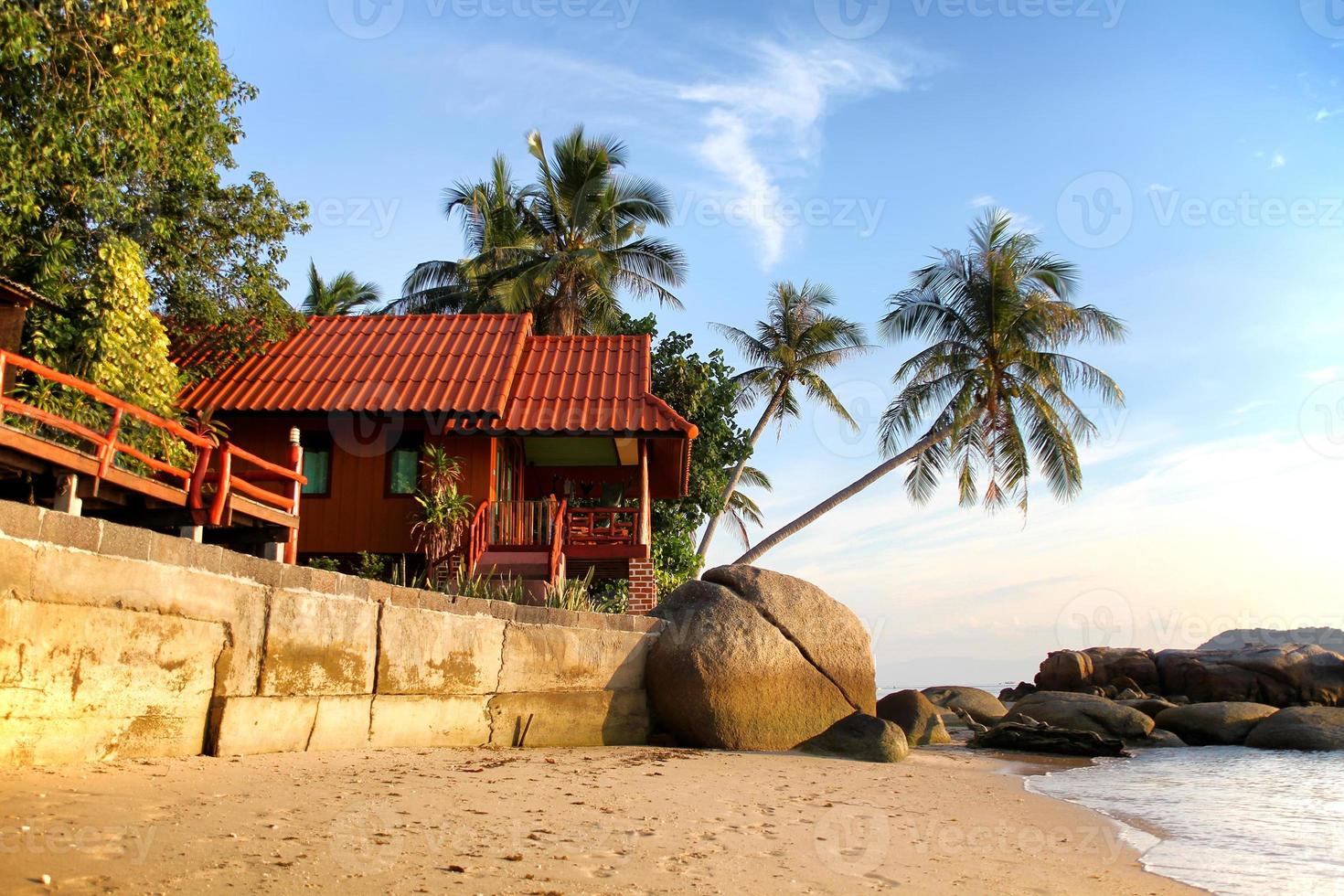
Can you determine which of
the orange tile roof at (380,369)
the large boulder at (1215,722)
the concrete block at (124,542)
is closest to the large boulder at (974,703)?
the large boulder at (1215,722)

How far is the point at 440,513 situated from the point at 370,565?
143cm

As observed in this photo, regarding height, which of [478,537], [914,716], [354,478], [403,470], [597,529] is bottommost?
[914,716]

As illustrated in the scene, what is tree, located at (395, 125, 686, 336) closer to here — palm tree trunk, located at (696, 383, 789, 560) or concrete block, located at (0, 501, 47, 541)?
palm tree trunk, located at (696, 383, 789, 560)

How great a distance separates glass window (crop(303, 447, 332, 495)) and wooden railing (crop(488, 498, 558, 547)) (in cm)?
294

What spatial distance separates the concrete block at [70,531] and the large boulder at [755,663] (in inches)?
244

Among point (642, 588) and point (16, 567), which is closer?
point (16, 567)

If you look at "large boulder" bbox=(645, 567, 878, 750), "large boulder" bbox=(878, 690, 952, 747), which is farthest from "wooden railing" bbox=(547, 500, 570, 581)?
"large boulder" bbox=(878, 690, 952, 747)

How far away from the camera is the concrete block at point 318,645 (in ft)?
21.4

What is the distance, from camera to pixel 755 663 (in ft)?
34.4

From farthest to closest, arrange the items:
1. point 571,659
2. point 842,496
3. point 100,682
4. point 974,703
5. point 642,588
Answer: point 842,496
point 974,703
point 642,588
point 571,659
point 100,682

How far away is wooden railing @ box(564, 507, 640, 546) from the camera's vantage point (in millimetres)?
15180

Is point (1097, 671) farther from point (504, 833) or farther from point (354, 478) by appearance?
point (504, 833)

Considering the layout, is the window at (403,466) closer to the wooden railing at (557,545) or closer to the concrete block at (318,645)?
the wooden railing at (557,545)

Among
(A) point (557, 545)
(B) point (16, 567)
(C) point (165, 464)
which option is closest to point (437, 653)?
(C) point (165, 464)
